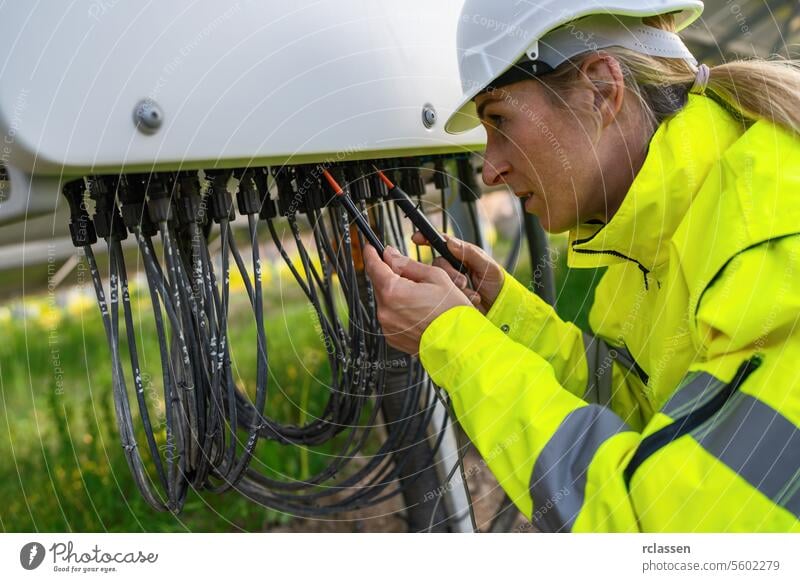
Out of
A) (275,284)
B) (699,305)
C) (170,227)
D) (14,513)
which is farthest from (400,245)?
(275,284)

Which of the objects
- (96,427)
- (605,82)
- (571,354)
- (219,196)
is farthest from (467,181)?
(96,427)

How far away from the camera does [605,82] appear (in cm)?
105

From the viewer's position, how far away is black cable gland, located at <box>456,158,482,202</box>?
1.50m

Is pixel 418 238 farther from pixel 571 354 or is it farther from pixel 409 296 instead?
pixel 571 354

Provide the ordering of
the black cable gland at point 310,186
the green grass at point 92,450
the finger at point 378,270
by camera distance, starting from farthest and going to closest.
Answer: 1. the green grass at point 92,450
2. the black cable gland at point 310,186
3. the finger at point 378,270

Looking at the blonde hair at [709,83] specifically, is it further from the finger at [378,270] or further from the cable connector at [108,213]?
the cable connector at [108,213]

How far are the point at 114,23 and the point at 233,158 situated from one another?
0.60ft

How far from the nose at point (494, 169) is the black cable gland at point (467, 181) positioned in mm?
347

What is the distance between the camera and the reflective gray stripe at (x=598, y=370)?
52.2 inches

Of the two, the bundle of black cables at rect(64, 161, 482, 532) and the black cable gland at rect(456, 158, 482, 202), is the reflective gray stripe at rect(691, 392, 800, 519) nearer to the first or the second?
the bundle of black cables at rect(64, 161, 482, 532)

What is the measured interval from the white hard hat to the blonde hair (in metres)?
0.02

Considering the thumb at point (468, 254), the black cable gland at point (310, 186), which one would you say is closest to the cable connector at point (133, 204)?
the black cable gland at point (310, 186)

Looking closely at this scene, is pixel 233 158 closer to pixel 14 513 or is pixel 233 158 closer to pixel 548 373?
pixel 548 373
